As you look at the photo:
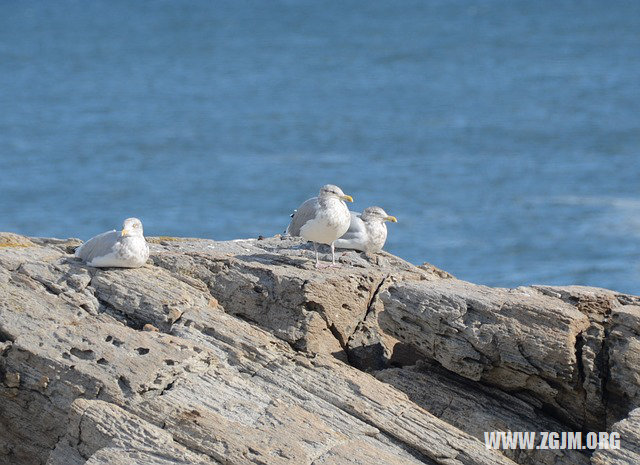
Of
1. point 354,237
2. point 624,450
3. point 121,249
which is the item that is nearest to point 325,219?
point 354,237

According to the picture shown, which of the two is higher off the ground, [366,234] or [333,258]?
[366,234]

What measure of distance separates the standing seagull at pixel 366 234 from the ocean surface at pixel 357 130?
18046 millimetres

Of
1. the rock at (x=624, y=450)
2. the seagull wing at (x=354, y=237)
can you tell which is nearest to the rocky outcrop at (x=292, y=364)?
the rock at (x=624, y=450)

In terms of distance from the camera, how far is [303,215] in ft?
40.9

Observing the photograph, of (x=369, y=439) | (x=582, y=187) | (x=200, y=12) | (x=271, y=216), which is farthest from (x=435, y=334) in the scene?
(x=200, y=12)

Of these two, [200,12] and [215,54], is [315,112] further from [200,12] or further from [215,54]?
[200,12]

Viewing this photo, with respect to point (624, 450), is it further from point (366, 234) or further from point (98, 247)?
point (98, 247)

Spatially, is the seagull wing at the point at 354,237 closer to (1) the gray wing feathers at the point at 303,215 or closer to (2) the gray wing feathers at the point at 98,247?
(1) the gray wing feathers at the point at 303,215

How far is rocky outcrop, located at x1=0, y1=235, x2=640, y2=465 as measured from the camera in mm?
9688

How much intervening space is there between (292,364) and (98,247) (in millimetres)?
2417

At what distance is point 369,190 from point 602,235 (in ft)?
28.0

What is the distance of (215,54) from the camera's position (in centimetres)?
8069

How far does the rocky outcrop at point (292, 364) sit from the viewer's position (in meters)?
9.69

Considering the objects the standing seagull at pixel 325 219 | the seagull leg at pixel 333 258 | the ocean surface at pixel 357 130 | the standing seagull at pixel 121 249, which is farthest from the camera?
the ocean surface at pixel 357 130
